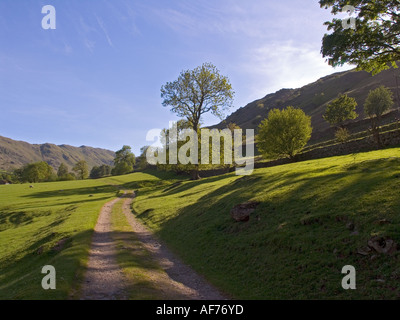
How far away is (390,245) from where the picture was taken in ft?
31.5

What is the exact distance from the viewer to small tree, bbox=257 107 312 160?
171ft

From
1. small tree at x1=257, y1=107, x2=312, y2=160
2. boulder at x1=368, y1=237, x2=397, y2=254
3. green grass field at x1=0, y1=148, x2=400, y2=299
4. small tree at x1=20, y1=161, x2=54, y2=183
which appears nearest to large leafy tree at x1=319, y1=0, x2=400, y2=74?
green grass field at x1=0, y1=148, x2=400, y2=299

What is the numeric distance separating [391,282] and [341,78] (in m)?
215

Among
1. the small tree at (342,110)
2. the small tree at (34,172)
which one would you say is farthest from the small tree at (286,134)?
the small tree at (34,172)

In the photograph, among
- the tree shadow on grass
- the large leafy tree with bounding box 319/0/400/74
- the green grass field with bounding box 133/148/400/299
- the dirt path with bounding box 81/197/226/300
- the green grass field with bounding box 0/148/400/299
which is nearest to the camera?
the green grass field with bounding box 133/148/400/299

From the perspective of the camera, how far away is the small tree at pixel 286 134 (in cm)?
5200

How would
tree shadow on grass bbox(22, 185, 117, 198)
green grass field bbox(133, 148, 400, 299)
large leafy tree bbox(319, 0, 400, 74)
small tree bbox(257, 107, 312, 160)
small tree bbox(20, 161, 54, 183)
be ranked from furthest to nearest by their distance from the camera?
small tree bbox(20, 161, 54, 183), tree shadow on grass bbox(22, 185, 117, 198), small tree bbox(257, 107, 312, 160), large leafy tree bbox(319, 0, 400, 74), green grass field bbox(133, 148, 400, 299)

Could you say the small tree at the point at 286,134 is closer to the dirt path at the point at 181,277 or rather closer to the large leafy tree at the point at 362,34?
the large leafy tree at the point at 362,34

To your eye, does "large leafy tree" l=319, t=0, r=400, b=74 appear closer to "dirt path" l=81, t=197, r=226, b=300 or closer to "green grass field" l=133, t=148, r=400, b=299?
"green grass field" l=133, t=148, r=400, b=299

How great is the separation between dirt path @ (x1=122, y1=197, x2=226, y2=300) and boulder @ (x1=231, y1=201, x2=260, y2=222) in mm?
5252

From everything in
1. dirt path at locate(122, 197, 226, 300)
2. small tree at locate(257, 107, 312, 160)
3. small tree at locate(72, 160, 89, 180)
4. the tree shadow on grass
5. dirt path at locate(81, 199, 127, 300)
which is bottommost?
the tree shadow on grass

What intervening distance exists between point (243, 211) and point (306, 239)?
6.58 metres
